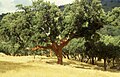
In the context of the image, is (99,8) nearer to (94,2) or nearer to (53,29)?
(94,2)

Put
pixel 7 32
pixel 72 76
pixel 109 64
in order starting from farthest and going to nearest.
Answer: pixel 109 64
pixel 7 32
pixel 72 76

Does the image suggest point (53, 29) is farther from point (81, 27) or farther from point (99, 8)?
point (99, 8)

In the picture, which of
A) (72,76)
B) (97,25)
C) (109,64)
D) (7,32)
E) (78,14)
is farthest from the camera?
(109,64)

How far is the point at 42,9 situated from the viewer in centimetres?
4828

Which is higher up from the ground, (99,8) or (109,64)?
(99,8)

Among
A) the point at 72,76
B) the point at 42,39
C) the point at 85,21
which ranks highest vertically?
the point at 85,21

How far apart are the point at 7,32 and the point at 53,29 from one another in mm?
10146

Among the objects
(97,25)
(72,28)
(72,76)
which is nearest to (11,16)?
(72,28)

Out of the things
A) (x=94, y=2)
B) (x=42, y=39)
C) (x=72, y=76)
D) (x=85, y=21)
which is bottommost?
(x=72, y=76)

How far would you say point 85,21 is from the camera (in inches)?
1880

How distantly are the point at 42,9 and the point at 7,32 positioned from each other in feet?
30.3

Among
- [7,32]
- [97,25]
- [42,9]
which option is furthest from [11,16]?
[97,25]

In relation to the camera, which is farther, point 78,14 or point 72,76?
point 78,14

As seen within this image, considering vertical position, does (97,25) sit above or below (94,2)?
below
